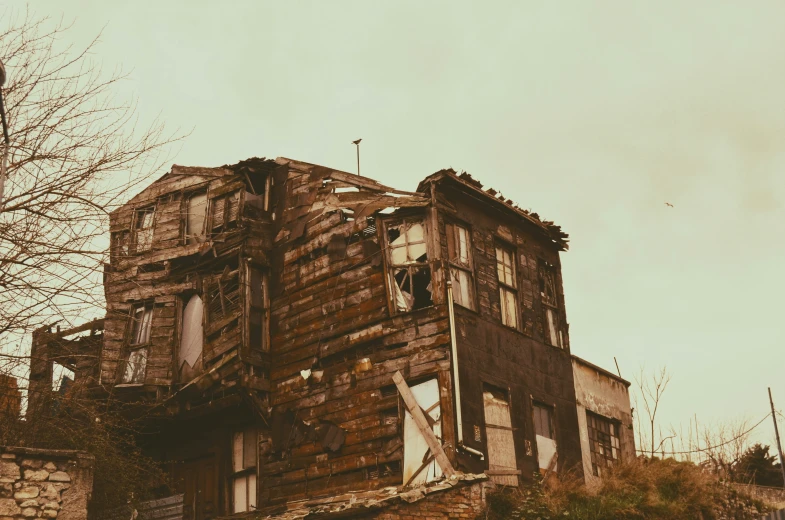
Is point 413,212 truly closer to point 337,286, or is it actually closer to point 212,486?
point 337,286

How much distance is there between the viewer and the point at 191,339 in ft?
65.1

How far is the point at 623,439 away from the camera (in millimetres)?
21469

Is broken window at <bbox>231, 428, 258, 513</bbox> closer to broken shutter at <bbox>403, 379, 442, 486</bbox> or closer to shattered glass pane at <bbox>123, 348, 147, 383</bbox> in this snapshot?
shattered glass pane at <bbox>123, 348, 147, 383</bbox>

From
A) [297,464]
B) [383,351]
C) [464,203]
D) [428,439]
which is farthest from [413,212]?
[297,464]

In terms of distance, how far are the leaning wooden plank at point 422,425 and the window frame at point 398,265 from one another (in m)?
1.44

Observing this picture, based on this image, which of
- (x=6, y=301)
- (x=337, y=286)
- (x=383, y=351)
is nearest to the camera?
(x=6, y=301)

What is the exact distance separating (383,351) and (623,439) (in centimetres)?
822

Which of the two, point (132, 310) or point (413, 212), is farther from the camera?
point (132, 310)

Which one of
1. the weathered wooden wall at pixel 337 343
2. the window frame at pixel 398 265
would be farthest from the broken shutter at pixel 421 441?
the window frame at pixel 398 265

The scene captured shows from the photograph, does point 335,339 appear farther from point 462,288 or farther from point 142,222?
point 142,222

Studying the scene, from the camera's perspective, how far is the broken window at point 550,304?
19694 mm

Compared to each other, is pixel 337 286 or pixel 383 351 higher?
pixel 337 286

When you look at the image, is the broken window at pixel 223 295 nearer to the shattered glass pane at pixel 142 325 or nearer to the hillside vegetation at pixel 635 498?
the shattered glass pane at pixel 142 325

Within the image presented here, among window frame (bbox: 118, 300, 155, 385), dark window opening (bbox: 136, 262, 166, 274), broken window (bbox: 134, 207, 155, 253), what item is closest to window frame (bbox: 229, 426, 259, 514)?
window frame (bbox: 118, 300, 155, 385)
